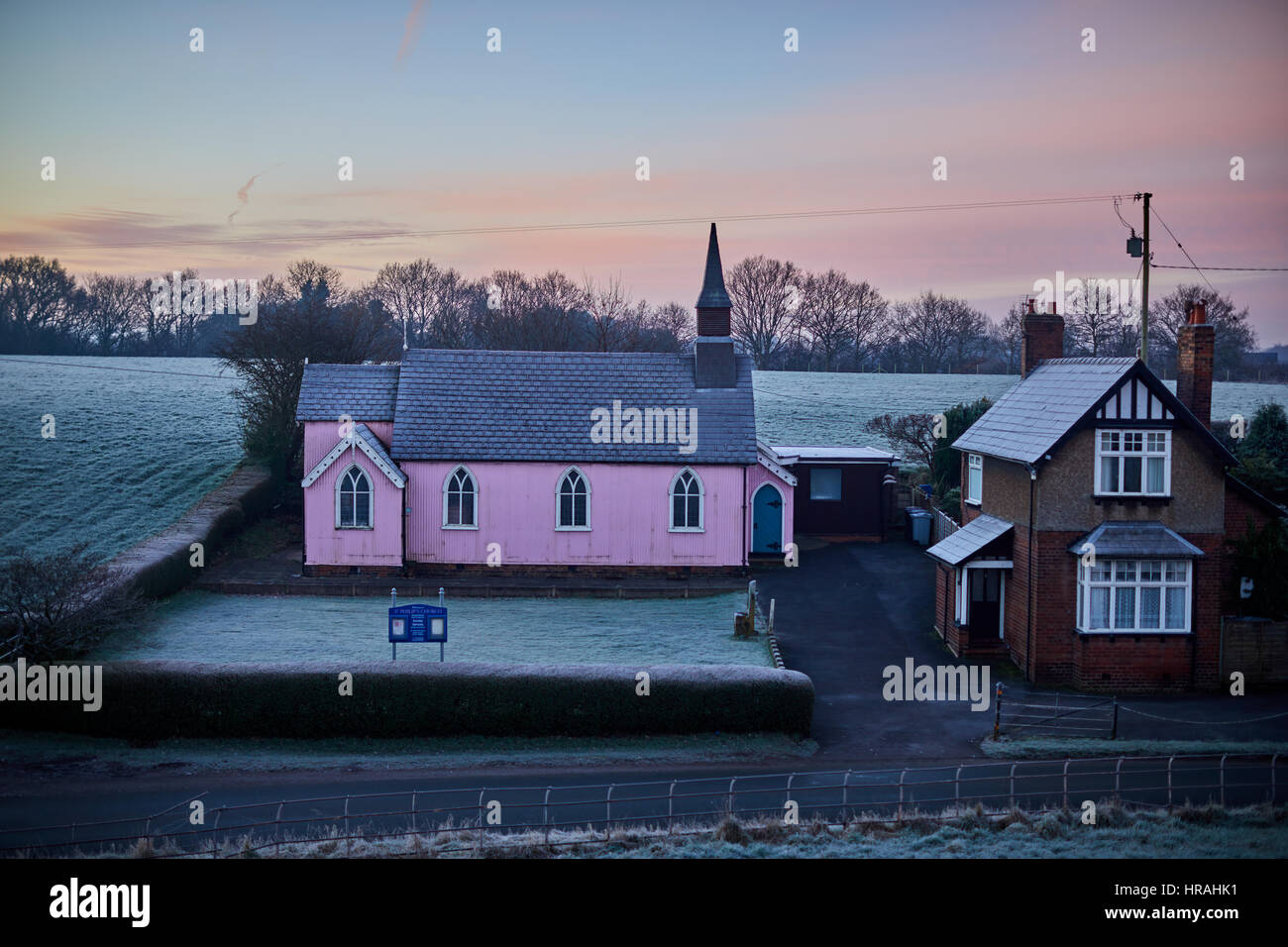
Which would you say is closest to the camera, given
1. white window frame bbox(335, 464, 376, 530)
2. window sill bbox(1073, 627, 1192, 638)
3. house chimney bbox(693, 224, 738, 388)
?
window sill bbox(1073, 627, 1192, 638)

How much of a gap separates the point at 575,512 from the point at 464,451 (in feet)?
13.4

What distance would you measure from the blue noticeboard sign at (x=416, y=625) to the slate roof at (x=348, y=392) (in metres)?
13.6

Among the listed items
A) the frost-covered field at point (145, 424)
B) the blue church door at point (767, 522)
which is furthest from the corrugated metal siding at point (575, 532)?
the frost-covered field at point (145, 424)

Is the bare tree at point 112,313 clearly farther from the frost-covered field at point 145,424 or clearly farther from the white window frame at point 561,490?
the white window frame at point 561,490

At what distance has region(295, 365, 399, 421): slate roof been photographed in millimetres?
35594

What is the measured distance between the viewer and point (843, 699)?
2366cm

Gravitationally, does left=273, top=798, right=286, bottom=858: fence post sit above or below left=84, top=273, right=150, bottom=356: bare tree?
below

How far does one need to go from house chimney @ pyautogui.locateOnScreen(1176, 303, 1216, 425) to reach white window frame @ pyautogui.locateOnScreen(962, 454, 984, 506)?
17.0 feet

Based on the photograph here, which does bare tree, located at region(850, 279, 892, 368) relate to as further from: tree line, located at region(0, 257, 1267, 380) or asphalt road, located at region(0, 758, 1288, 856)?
asphalt road, located at region(0, 758, 1288, 856)

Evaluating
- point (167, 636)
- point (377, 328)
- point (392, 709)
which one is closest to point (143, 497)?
point (377, 328)

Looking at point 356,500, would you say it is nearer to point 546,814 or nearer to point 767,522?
point 767,522

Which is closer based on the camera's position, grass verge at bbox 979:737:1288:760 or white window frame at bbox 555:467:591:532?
grass verge at bbox 979:737:1288:760

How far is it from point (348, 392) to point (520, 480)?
265 inches

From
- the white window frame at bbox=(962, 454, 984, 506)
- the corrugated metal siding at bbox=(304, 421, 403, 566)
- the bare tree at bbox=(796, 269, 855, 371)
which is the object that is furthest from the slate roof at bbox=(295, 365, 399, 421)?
the bare tree at bbox=(796, 269, 855, 371)
